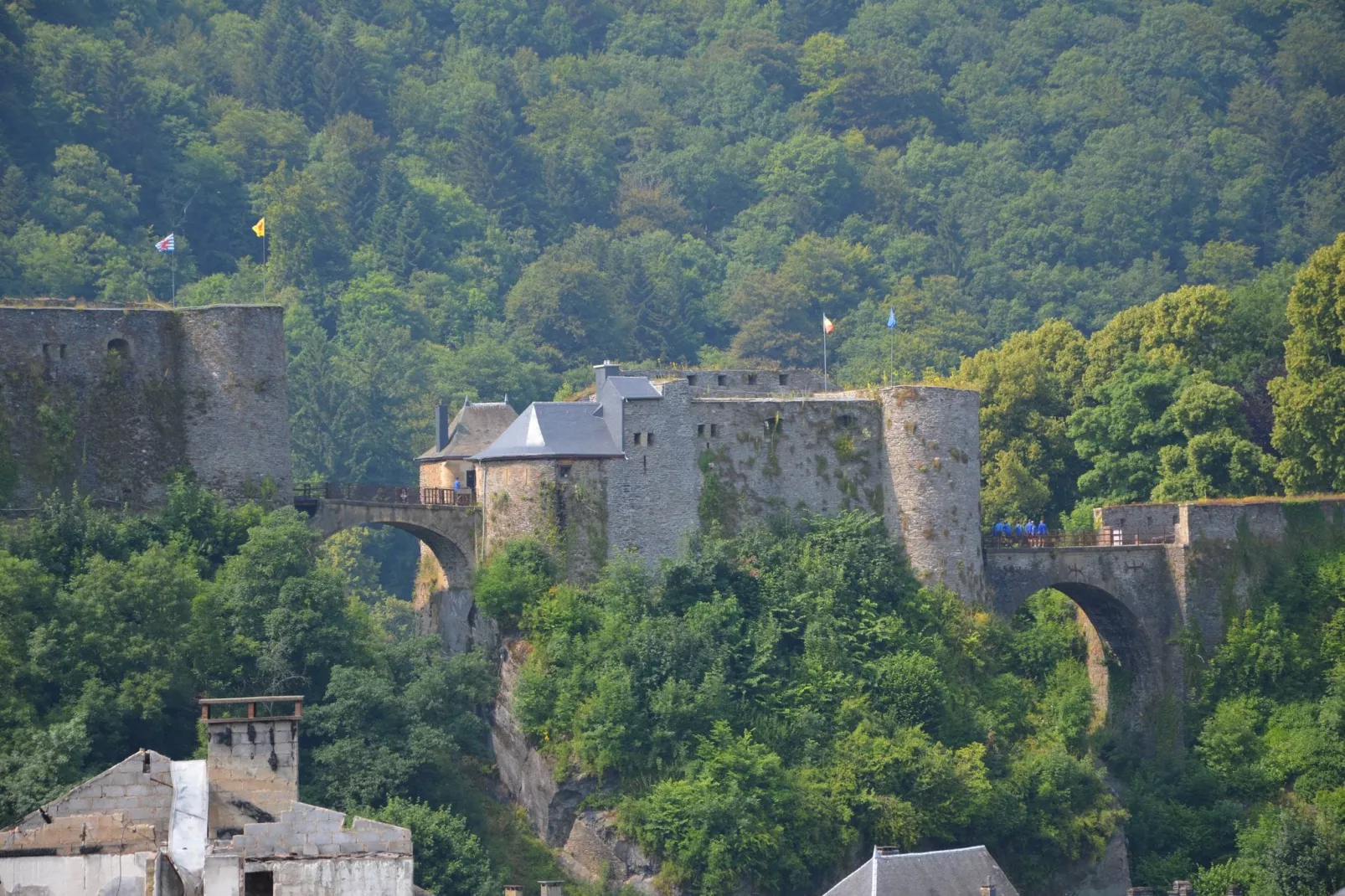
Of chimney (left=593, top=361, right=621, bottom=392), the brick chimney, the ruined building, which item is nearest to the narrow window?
the ruined building

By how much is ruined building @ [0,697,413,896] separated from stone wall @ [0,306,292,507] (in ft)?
64.4

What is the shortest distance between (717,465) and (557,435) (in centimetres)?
398

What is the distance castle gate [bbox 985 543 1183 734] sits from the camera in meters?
74.6

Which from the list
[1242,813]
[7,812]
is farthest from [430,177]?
[7,812]

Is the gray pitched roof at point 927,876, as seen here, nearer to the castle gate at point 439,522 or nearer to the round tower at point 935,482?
the round tower at point 935,482

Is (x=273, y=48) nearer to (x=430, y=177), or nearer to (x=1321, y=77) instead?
(x=430, y=177)

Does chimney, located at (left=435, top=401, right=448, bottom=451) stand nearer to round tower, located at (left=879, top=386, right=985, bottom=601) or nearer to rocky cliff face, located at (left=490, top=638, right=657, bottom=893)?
rocky cliff face, located at (left=490, top=638, right=657, bottom=893)

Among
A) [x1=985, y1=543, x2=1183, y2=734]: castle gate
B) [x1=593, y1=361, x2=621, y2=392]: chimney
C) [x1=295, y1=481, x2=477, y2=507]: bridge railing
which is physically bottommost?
[x1=985, y1=543, x2=1183, y2=734]: castle gate

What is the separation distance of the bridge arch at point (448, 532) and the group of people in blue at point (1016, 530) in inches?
529

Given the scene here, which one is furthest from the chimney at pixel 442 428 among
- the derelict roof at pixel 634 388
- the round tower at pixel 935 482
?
the round tower at pixel 935 482

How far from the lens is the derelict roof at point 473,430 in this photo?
73625 mm

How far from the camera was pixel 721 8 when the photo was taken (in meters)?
147

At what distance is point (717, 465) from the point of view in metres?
69.6

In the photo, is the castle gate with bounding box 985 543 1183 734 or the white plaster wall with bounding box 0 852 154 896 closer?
the white plaster wall with bounding box 0 852 154 896
